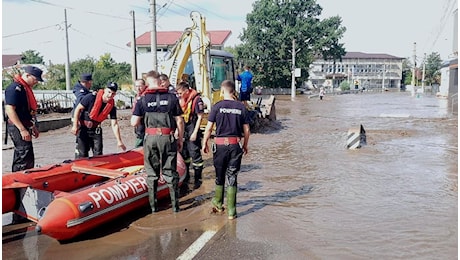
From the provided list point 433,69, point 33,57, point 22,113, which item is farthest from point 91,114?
point 433,69

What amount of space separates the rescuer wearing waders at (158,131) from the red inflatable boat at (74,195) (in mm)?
259

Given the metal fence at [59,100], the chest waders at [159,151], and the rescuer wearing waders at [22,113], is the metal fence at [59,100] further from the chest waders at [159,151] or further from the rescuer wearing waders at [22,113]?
the chest waders at [159,151]

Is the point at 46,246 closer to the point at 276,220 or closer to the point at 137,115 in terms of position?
the point at 137,115

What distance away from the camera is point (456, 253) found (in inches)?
175

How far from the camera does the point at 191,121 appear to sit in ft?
25.0

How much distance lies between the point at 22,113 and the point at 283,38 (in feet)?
168

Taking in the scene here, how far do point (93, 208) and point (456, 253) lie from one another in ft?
13.3

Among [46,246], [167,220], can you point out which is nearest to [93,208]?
[46,246]

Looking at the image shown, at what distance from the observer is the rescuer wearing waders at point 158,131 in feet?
18.3

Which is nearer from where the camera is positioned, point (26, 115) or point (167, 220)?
point (167, 220)

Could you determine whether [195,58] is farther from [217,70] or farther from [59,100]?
[59,100]

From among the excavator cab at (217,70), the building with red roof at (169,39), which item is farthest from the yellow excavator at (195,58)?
the building with red roof at (169,39)

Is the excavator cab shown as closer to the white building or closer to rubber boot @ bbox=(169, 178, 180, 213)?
rubber boot @ bbox=(169, 178, 180, 213)

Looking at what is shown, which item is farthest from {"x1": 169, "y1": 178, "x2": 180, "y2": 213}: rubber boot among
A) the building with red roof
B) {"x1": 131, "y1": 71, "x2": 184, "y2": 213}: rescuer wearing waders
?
the building with red roof
